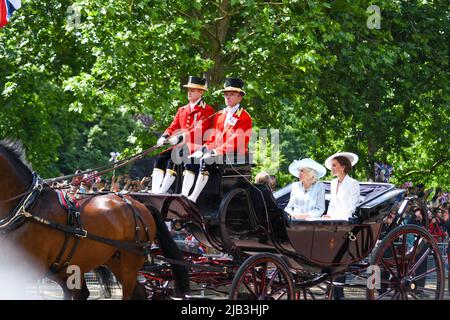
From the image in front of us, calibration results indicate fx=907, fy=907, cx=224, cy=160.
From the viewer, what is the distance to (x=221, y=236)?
970 cm

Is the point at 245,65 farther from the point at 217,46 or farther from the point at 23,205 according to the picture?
the point at 23,205

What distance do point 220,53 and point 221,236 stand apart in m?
8.30

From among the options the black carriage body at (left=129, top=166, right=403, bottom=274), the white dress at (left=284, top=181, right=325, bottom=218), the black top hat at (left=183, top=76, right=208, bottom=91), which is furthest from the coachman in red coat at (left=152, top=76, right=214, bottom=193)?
the white dress at (left=284, top=181, right=325, bottom=218)

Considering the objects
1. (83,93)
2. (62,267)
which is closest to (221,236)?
(62,267)

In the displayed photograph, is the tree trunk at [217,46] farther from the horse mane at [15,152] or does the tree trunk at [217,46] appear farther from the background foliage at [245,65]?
the horse mane at [15,152]

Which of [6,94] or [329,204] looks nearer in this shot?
[329,204]

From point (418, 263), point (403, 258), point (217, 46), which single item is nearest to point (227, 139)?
point (403, 258)

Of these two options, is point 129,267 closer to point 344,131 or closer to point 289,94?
point 289,94

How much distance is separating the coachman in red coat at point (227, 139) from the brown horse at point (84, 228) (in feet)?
2.20

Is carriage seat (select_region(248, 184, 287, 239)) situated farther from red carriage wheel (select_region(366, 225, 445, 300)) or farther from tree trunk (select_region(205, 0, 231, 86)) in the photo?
tree trunk (select_region(205, 0, 231, 86))

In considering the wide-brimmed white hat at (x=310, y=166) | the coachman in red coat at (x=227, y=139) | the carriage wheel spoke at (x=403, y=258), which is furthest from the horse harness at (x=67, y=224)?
the carriage wheel spoke at (x=403, y=258)

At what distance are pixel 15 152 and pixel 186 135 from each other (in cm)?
212

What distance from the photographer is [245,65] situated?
55.0ft

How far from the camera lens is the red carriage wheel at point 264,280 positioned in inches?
363
